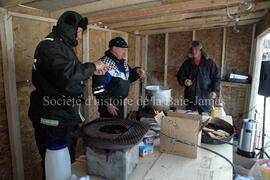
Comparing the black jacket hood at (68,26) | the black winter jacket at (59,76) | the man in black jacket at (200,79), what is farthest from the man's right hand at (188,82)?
the black jacket hood at (68,26)

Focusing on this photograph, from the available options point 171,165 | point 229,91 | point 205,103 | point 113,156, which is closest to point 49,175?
point 113,156

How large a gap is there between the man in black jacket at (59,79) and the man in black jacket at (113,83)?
54 cm

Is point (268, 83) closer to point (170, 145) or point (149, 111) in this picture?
point (149, 111)

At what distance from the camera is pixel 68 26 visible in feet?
4.76

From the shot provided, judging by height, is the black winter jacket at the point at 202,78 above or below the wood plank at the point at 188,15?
below

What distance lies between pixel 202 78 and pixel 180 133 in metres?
2.06

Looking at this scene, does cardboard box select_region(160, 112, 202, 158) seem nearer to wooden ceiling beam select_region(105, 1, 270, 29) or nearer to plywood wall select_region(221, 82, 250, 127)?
wooden ceiling beam select_region(105, 1, 270, 29)

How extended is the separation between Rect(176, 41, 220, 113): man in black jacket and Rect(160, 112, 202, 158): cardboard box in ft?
6.35

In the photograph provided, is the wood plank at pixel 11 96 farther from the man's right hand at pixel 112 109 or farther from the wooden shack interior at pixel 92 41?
the man's right hand at pixel 112 109

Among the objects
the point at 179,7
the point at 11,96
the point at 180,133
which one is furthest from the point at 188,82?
the point at 11,96

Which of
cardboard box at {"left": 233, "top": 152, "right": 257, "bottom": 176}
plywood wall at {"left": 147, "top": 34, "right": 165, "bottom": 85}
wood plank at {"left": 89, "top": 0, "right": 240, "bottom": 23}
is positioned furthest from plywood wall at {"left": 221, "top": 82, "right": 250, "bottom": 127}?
wood plank at {"left": 89, "top": 0, "right": 240, "bottom": 23}

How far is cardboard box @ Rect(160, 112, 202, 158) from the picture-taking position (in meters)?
1.18

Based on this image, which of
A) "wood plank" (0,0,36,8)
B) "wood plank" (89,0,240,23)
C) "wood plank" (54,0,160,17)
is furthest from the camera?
"wood plank" (89,0,240,23)

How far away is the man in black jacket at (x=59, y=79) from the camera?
130 cm
